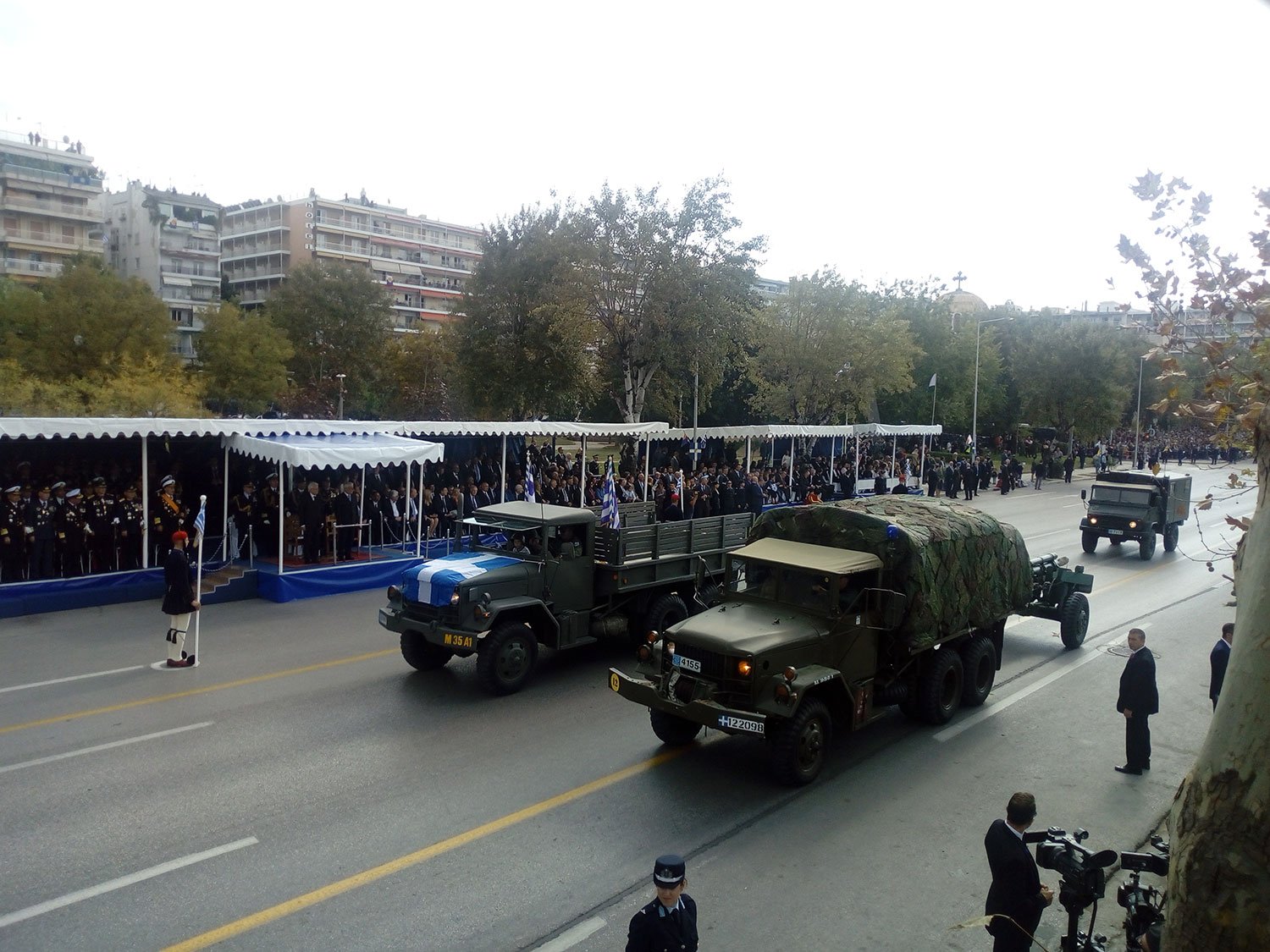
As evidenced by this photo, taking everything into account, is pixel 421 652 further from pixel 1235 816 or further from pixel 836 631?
pixel 1235 816

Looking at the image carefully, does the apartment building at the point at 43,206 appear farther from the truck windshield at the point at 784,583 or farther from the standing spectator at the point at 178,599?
the truck windshield at the point at 784,583

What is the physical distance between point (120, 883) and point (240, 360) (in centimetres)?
→ 3991

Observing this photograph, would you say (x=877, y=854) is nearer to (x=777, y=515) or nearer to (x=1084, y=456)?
(x=777, y=515)

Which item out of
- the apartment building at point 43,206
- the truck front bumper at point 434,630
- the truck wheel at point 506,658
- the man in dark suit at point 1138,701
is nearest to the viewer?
the man in dark suit at point 1138,701

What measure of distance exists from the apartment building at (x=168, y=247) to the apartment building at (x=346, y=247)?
3523 mm

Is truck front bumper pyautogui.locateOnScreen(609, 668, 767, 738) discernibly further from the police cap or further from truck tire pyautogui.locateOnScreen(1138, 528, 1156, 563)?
truck tire pyautogui.locateOnScreen(1138, 528, 1156, 563)

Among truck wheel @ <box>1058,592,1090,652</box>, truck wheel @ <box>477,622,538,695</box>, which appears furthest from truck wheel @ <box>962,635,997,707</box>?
truck wheel @ <box>477,622,538,695</box>

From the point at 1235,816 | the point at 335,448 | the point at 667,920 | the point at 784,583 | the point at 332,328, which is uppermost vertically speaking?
the point at 332,328

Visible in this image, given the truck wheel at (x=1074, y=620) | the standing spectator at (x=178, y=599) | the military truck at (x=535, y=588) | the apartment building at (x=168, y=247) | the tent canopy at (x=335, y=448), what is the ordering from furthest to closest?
1. the apartment building at (x=168, y=247)
2. the tent canopy at (x=335, y=448)
3. the truck wheel at (x=1074, y=620)
4. the standing spectator at (x=178, y=599)
5. the military truck at (x=535, y=588)

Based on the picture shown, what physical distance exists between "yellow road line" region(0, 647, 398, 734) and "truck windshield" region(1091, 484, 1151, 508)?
61.6ft

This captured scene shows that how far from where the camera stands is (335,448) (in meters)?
16.4

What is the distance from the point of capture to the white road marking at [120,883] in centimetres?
605

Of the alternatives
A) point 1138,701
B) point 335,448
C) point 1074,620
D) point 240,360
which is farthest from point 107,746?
point 240,360

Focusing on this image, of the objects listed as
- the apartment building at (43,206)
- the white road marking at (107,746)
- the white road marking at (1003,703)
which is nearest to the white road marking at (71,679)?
the white road marking at (107,746)
